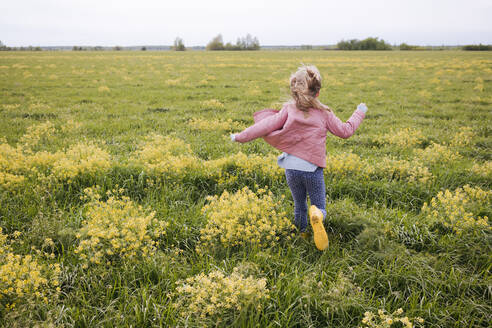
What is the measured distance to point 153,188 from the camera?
516cm

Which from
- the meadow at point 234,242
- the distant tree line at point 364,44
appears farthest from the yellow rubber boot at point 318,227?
the distant tree line at point 364,44

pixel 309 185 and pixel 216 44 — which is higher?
pixel 216 44

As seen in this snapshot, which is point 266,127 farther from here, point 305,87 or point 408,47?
point 408,47

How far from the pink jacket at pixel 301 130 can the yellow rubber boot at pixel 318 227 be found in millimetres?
574

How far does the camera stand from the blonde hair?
328 centimetres

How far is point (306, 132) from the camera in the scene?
342cm

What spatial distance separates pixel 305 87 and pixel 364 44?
346 feet

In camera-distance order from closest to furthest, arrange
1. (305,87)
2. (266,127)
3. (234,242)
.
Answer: (305,87), (266,127), (234,242)

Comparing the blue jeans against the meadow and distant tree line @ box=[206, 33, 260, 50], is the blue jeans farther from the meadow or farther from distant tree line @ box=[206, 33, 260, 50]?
distant tree line @ box=[206, 33, 260, 50]

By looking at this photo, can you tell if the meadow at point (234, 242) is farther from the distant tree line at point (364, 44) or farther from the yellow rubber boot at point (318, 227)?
the distant tree line at point (364, 44)

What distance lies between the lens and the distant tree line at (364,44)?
93312mm

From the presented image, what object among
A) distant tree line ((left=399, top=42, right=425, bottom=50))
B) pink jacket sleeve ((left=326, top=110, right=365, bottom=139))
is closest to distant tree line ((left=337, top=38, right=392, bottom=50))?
distant tree line ((left=399, top=42, right=425, bottom=50))

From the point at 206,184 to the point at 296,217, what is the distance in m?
2.00

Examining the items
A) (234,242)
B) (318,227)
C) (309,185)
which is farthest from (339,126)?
(234,242)
